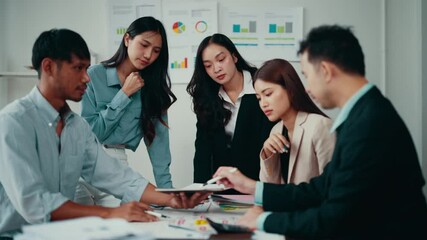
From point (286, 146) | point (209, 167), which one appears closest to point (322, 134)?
point (286, 146)

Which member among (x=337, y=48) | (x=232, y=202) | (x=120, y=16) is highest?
(x=120, y=16)

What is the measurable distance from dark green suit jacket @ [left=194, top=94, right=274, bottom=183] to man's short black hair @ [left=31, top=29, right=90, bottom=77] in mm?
1130

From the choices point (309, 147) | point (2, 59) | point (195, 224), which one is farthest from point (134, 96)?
point (2, 59)

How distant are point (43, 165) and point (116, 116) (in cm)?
80

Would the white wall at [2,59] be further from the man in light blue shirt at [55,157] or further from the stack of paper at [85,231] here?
the stack of paper at [85,231]

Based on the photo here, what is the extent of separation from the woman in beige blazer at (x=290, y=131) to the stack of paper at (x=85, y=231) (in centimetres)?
96

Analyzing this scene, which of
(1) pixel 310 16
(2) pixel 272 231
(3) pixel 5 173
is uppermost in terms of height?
(1) pixel 310 16

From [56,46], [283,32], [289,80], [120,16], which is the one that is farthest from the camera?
[120,16]

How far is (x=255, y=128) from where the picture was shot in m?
2.52

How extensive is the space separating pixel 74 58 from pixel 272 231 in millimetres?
905

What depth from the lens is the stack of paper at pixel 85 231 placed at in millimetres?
965

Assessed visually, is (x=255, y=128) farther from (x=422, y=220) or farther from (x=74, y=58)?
(x=422, y=220)

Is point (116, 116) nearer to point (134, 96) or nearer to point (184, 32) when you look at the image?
point (134, 96)

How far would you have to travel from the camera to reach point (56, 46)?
5.15 ft
